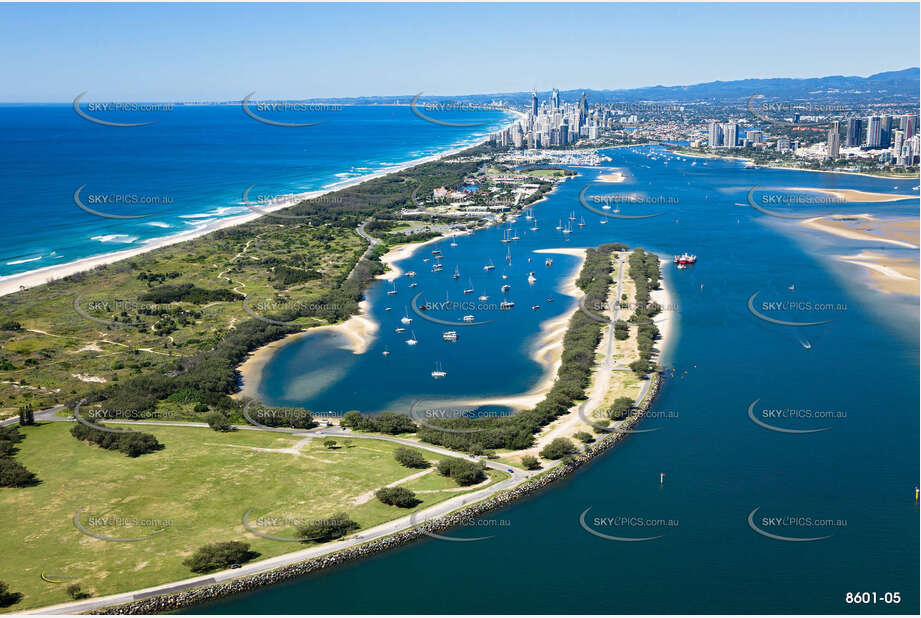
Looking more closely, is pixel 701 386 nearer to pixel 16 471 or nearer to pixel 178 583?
pixel 178 583

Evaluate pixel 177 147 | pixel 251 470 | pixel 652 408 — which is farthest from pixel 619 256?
pixel 177 147

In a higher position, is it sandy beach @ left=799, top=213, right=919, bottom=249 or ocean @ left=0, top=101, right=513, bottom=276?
ocean @ left=0, top=101, right=513, bottom=276

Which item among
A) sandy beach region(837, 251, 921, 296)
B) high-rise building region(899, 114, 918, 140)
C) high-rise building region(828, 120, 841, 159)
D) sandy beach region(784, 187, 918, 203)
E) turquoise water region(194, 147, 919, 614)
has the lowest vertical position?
turquoise water region(194, 147, 919, 614)

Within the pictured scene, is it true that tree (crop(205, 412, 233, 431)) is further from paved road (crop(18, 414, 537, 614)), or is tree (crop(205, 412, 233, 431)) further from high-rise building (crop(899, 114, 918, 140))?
high-rise building (crop(899, 114, 918, 140))

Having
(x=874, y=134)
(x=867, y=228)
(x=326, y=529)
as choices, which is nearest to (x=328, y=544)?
(x=326, y=529)

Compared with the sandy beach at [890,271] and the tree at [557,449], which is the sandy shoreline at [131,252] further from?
the sandy beach at [890,271]

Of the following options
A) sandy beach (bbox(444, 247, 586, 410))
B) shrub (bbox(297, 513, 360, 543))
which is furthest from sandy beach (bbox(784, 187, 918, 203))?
shrub (bbox(297, 513, 360, 543))

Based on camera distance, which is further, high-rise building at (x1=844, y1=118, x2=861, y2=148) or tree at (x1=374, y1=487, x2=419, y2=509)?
high-rise building at (x1=844, y1=118, x2=861, y2=148)

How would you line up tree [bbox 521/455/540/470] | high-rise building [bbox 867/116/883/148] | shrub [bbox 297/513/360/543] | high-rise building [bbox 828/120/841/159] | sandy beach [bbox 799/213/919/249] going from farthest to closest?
high-rise building [bbox 867/116/883/148], high-rise building [bbox 828/120/841/159], sandy beach [bbox 799/213/919/249], tree [bbox 521/455/540/470], shrub [bbox 297/513/360/543]
